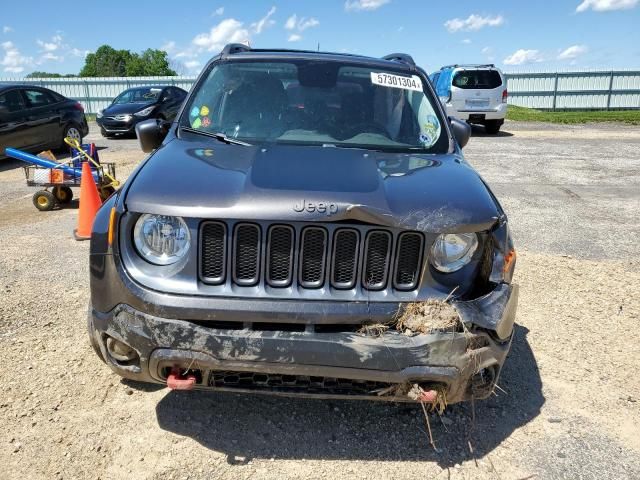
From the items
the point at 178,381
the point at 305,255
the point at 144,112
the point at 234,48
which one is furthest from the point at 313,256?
the point at 144,112

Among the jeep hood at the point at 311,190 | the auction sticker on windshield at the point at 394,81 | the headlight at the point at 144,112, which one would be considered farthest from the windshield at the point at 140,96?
the jeep hood at the point at 311,190

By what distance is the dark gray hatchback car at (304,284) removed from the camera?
236cm

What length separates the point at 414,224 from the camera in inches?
95.3

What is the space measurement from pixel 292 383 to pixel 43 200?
636 cm

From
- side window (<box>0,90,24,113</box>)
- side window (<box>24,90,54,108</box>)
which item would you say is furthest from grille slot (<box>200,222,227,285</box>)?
side window (<box>24,90,54,108</box>)

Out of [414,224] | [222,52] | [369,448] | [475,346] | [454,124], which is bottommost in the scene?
[369,448]

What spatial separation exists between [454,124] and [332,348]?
2468 millimetres

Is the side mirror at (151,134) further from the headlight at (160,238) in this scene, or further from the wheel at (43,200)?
the wheel at (43,200)

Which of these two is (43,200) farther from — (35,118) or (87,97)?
(87,97)

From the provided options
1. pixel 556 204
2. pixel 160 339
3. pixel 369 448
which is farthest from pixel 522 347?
pixel 556 204

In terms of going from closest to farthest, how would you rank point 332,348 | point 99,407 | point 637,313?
point 332,348
point 99,407
point 637,313

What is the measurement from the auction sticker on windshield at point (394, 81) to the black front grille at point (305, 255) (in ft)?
6.11

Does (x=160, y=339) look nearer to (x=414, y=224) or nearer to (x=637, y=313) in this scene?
(x=414, y=224)

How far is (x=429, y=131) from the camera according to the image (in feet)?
12.4
